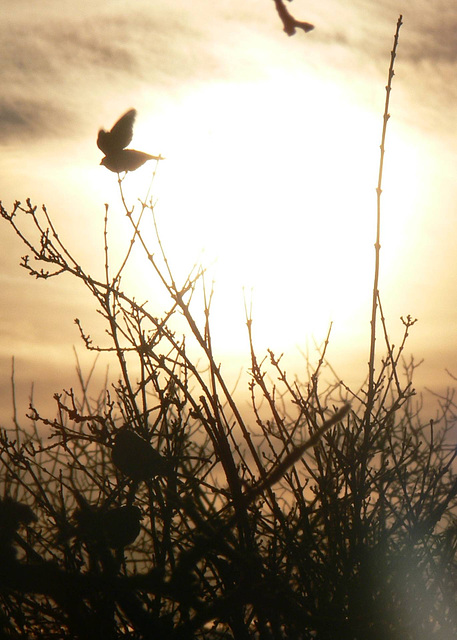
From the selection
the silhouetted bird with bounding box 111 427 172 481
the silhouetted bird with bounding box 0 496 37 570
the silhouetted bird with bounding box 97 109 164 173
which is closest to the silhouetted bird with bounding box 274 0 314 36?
the silhouetted bird with bounding box 0 496 37 570

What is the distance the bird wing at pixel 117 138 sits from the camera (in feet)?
7.07

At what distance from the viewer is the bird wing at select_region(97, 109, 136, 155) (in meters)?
2.15

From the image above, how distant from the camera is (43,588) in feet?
2.83

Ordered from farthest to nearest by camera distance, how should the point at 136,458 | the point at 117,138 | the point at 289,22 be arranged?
1. the point at 117,138
2. the point at 136,458
3. the point at 289,22

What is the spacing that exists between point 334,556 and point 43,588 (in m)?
1.98

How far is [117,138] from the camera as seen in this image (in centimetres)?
220

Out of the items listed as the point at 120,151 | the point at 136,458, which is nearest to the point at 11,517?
the point at 136,458

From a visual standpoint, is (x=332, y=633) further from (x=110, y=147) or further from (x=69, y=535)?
(x=110, y=147)

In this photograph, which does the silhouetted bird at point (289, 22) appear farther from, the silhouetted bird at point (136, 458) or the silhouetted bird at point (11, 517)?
the silhouetted bird at point (136, 458)

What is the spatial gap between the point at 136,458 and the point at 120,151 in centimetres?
113

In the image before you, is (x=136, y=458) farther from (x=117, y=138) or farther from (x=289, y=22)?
(x=117, y=138)

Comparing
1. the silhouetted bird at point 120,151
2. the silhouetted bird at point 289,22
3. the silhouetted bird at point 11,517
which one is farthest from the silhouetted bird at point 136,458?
the silhouetted bird at point 120,151

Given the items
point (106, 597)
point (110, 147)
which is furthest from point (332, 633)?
point (110, 147)

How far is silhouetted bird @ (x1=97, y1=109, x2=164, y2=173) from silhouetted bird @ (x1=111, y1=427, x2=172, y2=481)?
0.98m
